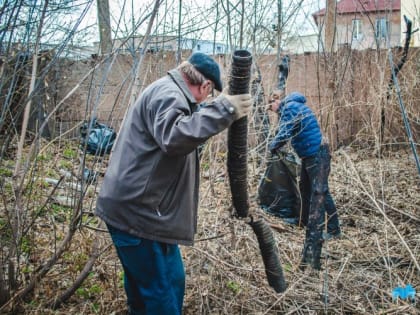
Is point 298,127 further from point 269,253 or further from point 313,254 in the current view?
point 269,253

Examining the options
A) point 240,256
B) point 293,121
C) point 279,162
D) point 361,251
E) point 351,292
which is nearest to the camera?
point 351,292

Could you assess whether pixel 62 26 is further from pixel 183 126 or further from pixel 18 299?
pixel 18 299

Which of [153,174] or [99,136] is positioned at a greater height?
[99,136]

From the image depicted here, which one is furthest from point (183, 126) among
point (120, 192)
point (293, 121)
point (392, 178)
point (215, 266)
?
point (392, 178)

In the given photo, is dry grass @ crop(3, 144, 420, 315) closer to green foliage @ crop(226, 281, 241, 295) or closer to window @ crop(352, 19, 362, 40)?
green foliage @ crop(226, 281, 241, 295)

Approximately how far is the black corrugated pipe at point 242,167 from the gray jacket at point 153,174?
0.69ft

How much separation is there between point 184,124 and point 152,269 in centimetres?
86

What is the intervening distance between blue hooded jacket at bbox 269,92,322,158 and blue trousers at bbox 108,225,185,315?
285 cm

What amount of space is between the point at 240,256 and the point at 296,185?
6.49 ft

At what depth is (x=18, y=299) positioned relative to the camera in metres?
3.24

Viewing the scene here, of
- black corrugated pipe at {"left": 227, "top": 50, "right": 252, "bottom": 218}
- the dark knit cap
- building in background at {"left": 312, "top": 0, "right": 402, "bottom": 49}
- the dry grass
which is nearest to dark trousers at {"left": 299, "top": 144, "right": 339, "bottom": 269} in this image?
the dry grass

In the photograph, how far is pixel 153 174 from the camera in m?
2.44

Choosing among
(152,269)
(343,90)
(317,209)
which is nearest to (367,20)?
(343,90)

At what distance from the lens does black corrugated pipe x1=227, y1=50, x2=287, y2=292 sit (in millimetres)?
2452
